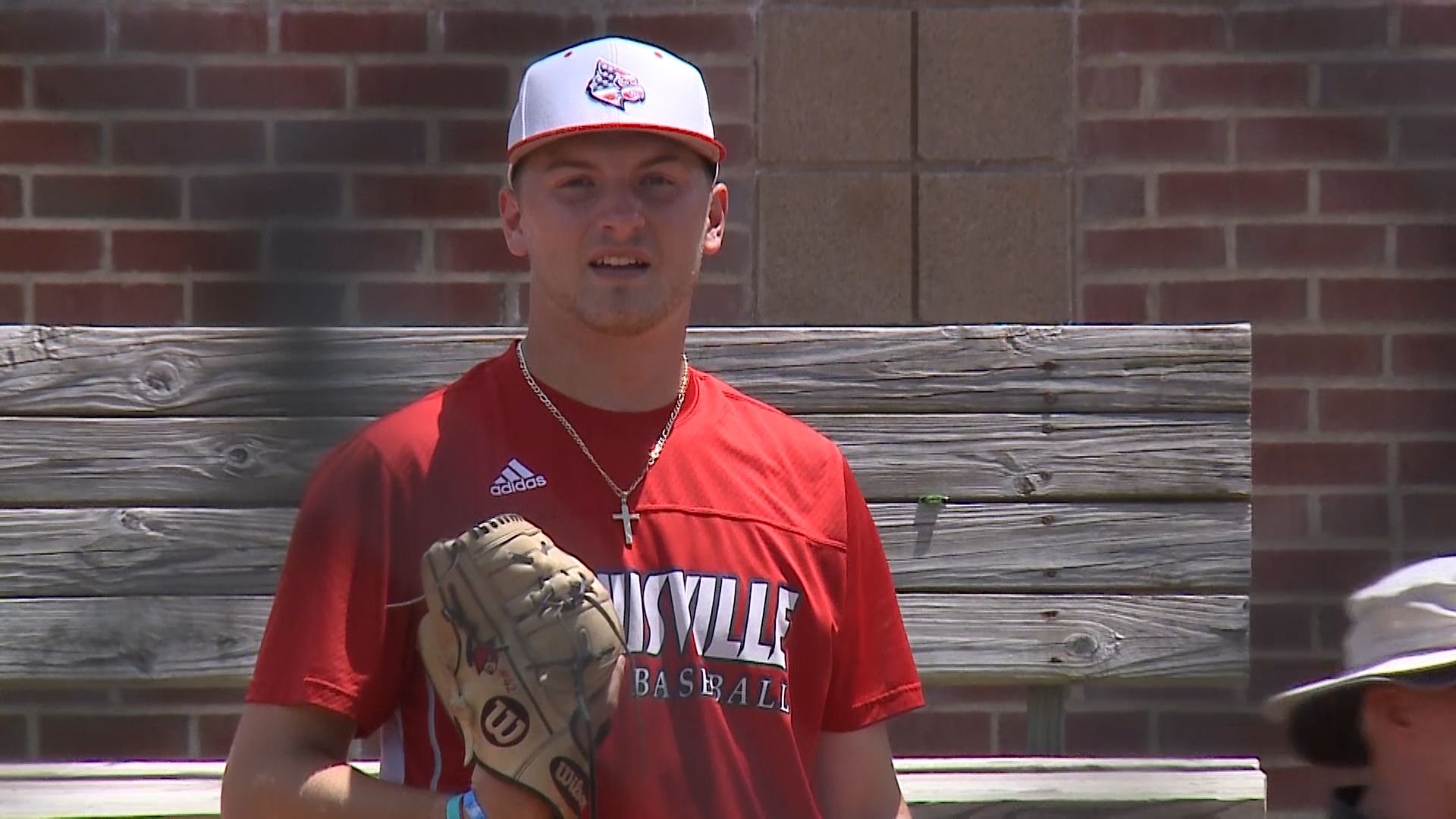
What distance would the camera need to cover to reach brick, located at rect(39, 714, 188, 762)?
132 inches

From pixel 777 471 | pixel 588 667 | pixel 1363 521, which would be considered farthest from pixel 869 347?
pixel 588 667

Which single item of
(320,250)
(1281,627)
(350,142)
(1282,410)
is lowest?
(1281,627)

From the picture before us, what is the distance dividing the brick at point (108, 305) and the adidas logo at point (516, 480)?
5.05 feet

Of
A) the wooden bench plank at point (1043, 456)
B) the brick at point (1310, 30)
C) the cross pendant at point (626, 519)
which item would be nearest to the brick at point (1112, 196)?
the brick at point (1310, 30)

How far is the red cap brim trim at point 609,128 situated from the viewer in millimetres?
2076

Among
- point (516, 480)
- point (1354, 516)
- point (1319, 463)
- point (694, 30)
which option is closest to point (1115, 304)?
point (1319, 463)

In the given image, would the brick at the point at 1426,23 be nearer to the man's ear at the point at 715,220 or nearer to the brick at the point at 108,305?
the man's ear at the point at 715,220

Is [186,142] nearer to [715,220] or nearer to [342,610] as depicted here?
[715,220]

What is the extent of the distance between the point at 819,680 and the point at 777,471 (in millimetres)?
239

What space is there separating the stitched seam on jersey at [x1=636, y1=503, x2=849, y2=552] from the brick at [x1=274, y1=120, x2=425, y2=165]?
1.55 ft

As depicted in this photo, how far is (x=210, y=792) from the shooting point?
277 cm

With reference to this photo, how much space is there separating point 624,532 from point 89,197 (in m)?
1.70

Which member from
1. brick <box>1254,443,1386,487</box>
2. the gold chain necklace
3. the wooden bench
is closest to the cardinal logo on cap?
the gold chain necklace

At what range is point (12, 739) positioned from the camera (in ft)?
11.0
